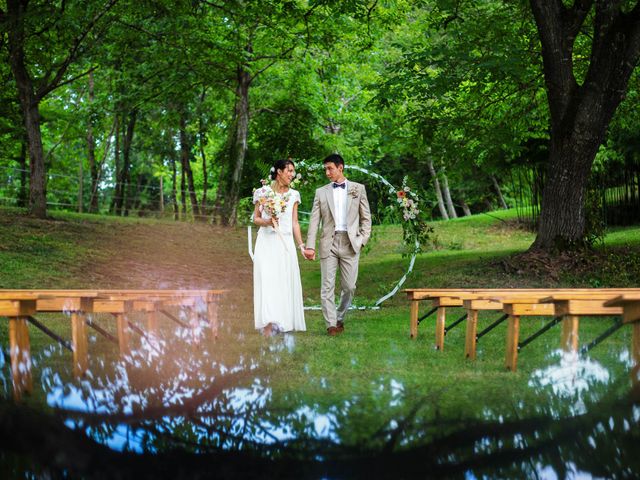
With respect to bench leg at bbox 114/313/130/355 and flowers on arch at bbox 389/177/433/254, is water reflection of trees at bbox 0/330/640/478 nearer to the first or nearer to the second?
bench leg at bbox 114/313/130/355

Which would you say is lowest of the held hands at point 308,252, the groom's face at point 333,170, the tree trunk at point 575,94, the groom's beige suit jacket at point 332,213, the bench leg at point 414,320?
the bench leg at point 414,320

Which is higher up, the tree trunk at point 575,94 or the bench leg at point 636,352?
the tree trunk at point 575,94

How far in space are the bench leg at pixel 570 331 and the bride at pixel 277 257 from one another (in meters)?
3.98

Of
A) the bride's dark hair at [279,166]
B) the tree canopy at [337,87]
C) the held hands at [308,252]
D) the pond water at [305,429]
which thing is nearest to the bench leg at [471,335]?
the pond water at [305,429]

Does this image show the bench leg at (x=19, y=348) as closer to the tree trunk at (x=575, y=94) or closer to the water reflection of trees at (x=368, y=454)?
the water reflection of trees at (x=368, y=454)

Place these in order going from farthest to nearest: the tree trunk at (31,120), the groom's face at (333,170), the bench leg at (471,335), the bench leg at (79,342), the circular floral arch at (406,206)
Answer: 1. the tree trunk at (31,120)
2. the circular floral arch at (406,206)
3. the groom's face at (333,170)
4. the bench leg at (471,335)
5. the bench leg at (79,342)

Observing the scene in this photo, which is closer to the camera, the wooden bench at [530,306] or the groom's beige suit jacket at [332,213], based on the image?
the wooden bench at [530,306]

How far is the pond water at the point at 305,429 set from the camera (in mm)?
2615

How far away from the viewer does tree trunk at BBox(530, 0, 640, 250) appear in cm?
1484

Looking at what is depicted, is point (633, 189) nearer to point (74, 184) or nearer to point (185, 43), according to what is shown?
point (185, 43)

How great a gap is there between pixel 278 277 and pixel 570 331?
441 centimetres

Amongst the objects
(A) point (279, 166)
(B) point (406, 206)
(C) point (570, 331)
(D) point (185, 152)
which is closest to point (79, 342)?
(C) point (570, 331)

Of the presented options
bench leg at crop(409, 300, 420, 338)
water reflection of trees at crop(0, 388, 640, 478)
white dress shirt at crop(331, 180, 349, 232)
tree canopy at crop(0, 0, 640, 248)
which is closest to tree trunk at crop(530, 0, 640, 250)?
tree canopy at crop(0, 0, 640, 248)

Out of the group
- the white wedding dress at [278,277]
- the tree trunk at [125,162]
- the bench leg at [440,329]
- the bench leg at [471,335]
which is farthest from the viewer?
the tree trunk at [125,162]
